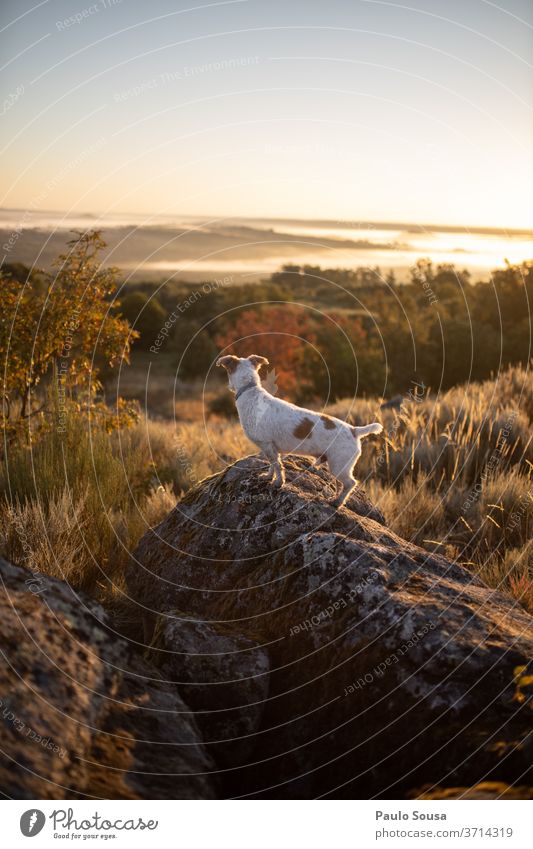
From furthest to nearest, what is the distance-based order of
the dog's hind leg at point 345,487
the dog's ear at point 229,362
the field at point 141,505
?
the field at point 141,505
the dog's ear at point 229,362
the dog's hind leg at point 345,487

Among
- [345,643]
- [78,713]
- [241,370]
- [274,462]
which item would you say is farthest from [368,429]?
[78,713]

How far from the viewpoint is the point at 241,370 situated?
5.91 meters

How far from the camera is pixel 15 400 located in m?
11.3

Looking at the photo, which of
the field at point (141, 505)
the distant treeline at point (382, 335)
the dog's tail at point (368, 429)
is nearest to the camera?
the dog's tail at point (368, 429)

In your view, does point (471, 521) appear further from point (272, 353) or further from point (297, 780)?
point (272, 353)

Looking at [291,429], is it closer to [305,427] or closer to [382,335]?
[305,427]

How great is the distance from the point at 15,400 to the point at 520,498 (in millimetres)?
7765

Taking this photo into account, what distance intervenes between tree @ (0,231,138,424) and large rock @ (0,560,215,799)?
460 cm

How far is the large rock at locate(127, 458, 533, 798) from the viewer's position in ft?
13.9

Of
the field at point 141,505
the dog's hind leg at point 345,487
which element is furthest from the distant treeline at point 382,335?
the dog's hind leg at point 345,487

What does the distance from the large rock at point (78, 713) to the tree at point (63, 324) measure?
15.1 ft

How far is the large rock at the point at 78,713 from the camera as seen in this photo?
388cm

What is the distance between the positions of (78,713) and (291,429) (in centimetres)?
259

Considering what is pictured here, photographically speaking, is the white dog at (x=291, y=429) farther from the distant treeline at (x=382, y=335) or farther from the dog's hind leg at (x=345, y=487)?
the distant treeline at (x=382, y=335)
